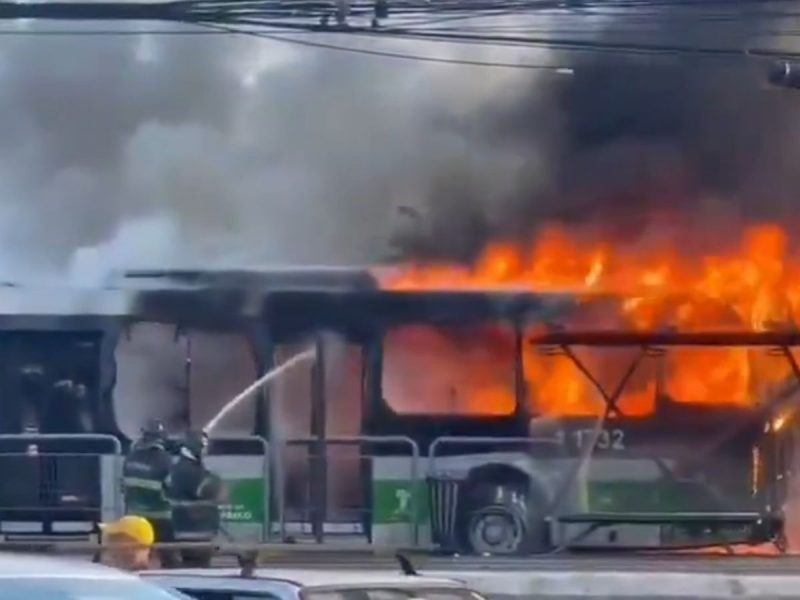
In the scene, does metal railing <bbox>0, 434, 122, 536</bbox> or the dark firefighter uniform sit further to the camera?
metal railing <bbox>0, 434, 122, 536</bbox>

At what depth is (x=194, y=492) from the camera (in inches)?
806

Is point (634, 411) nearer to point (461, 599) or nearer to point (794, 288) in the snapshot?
point (794, 288)

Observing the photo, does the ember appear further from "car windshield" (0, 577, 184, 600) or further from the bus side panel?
"car windshield" (0, 577, 184, 600)

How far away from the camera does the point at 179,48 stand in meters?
24.9

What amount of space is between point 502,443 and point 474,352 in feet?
2.83

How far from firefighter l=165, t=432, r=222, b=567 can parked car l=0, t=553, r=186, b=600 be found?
43.4 feet

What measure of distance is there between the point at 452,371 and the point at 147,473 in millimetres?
2886

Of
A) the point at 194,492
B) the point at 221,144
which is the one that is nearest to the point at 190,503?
the point at 194,492

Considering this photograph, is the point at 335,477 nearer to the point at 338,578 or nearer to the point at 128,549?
the point at 128,549

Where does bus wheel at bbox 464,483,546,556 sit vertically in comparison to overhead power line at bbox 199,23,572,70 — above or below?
below

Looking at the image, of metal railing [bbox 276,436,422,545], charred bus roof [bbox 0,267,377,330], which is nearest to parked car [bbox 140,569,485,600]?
metal railing [bbox 276,436,422,545]

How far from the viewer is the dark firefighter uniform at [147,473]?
810 inches

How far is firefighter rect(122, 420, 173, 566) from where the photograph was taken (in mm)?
20562

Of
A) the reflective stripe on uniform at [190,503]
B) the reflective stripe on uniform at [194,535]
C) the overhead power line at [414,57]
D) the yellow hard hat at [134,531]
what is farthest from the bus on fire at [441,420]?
the yellow hard hat at [134,531]
